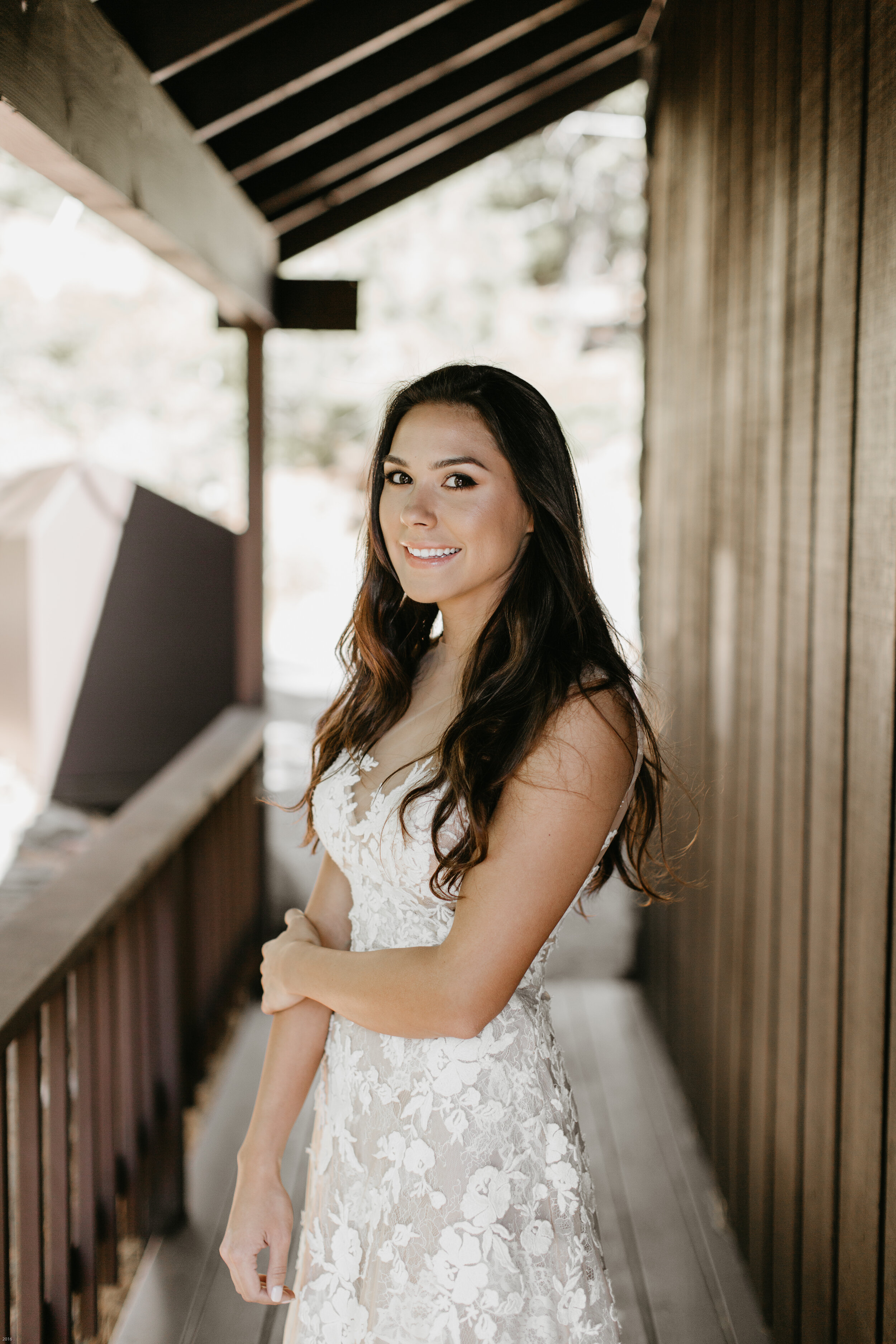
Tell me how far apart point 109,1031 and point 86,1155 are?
243 millimetres

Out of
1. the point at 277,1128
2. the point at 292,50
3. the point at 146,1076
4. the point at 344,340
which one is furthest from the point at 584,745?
the point at 344,340

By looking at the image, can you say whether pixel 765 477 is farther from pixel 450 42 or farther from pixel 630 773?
pixel 450 42

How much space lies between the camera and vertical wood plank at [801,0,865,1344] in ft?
5.94

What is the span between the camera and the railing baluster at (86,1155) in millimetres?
2201

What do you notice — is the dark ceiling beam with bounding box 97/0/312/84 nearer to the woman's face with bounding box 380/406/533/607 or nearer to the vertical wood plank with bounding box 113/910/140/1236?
the woman's face with bounding box 380/406/533/607

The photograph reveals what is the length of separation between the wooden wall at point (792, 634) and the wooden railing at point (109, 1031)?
1.23 metres

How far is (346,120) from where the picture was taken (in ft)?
10.6

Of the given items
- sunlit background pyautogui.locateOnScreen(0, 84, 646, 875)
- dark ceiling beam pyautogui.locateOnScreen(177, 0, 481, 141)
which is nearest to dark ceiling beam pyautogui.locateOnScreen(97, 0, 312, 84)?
dark ceiling beam pyautogui.locateOnScreen(177, 0, 481, 141)

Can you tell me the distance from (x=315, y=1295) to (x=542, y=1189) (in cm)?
32

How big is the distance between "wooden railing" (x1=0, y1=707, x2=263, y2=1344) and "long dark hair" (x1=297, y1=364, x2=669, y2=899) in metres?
0.69

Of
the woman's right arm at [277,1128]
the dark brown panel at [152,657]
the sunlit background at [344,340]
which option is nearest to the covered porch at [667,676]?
the woman's right arm at [277,1128]

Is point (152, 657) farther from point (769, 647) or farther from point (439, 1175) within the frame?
point (439, 1175)

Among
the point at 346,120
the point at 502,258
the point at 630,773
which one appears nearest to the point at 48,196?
the point at 502,258

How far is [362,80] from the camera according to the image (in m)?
3.10
